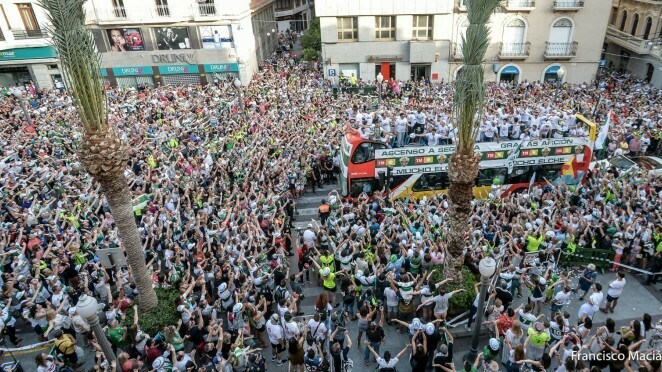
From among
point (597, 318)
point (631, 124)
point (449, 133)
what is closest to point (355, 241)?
point (597, 318)

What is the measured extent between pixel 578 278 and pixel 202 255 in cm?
1088

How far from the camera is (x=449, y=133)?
18000 mm

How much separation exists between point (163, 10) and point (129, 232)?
26769 mm

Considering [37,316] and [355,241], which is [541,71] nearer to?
[355,241]

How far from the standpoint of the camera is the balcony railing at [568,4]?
2848 centimetres

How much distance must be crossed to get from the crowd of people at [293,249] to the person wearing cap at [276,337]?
57 millimetres

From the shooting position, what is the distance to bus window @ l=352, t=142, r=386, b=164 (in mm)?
15766

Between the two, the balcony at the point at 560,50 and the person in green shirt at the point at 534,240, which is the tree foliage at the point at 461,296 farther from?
the balcony at the point at 560,50

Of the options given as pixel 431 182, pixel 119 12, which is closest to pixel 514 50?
pixel 431 182

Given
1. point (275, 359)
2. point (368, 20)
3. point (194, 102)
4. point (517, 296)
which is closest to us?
point (275, 359)

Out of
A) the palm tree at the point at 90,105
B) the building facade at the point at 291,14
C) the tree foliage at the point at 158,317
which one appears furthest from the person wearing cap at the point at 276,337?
the building facade at the point at 291,14

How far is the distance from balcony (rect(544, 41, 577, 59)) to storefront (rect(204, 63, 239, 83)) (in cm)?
2264

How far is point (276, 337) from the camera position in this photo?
9.40 meters

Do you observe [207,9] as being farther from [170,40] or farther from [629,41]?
[629,41]
